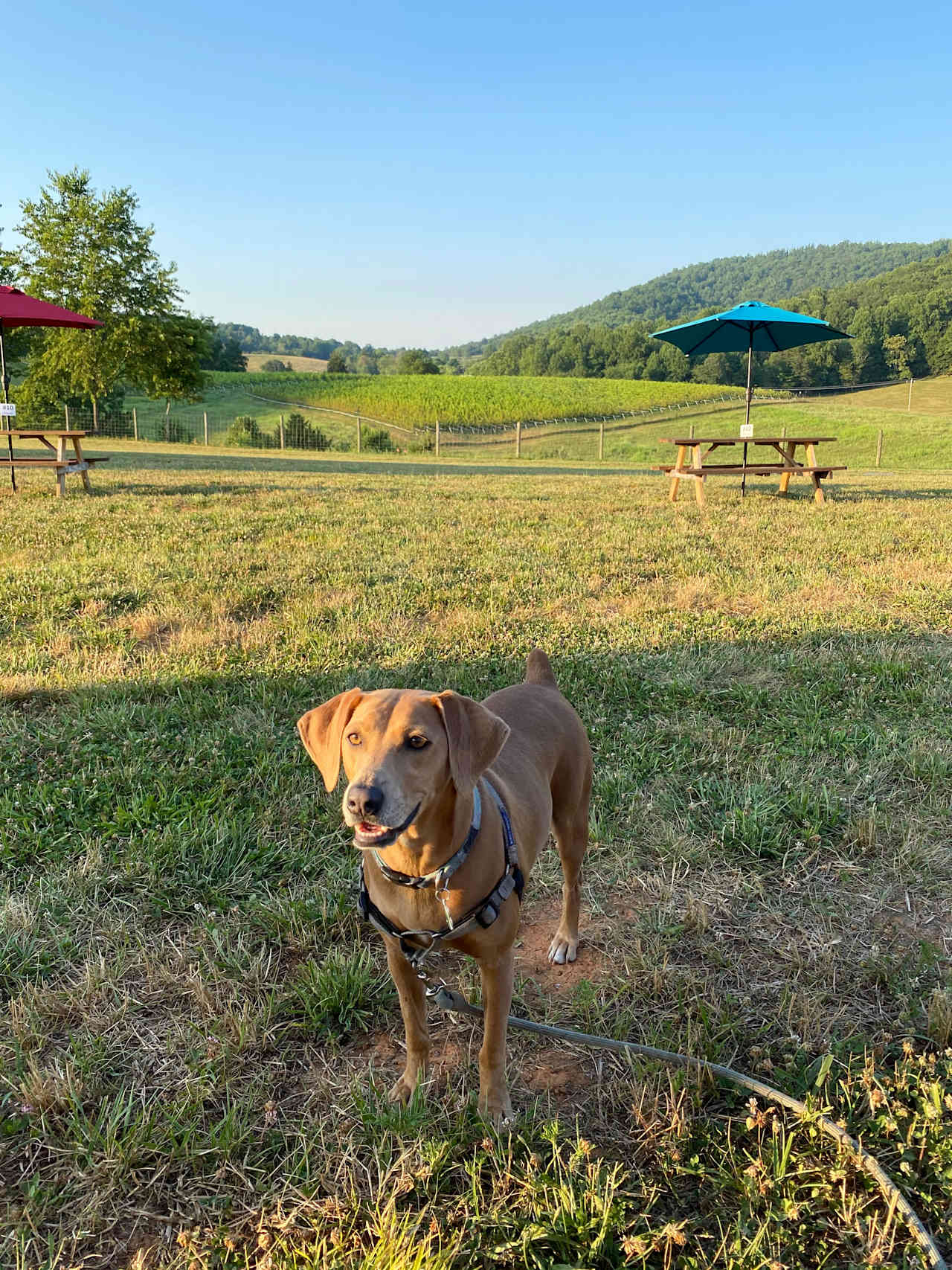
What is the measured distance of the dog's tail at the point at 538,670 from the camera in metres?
3.00

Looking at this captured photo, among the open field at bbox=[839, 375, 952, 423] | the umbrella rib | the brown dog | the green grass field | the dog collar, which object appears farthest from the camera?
the open field at bbox=[839, 375, 952, 423]

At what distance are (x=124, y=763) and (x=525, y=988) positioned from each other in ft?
7.93

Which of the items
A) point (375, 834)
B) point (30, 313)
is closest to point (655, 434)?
point (30, 313)

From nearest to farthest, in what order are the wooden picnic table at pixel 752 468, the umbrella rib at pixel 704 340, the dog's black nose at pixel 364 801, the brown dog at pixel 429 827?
1. the dog's black nose at pixel 364 801
2. the brown dog at pixel 429 827
3. the wooden picnic table at pixel 752 468
4. the umbrella rib at pixel 704 340

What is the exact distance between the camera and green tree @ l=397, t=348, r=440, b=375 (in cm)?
8275

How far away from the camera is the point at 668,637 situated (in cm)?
582

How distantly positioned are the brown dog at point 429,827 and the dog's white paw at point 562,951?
596 millimetres

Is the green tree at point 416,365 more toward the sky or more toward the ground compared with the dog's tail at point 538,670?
more toward the sky

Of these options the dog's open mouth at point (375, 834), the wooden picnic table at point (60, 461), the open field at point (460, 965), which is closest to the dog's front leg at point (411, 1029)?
the open field at point (460, 965)

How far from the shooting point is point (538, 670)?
3.03 m

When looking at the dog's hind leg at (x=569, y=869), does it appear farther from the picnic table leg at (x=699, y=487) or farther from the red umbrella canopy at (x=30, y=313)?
the red umbrella canopy at (x=30, y=313)

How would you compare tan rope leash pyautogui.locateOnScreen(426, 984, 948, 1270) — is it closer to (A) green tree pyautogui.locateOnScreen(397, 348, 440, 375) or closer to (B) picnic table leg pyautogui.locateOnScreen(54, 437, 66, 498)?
(B) picnic table leg pyautogui.locateOnScreen(54, 437, 66, 498)

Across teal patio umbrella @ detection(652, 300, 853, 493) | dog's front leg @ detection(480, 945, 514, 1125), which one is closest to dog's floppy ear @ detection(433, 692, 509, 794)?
dog's front leg @ detection(480, 945, 514, 1125)

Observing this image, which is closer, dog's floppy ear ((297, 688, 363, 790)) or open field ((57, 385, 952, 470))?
dog's floppy ear ((297, 688, 363, 790))
